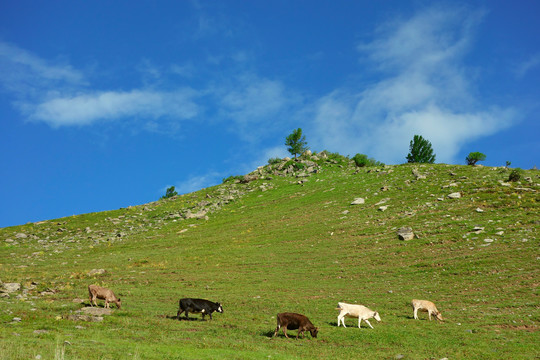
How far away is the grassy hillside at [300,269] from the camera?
1839 centimetres

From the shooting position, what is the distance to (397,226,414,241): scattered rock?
47094 mm

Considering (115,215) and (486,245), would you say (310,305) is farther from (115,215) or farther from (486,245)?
(115,215)

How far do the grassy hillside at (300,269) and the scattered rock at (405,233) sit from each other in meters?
0.98

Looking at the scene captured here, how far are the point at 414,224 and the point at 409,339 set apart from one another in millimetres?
33705

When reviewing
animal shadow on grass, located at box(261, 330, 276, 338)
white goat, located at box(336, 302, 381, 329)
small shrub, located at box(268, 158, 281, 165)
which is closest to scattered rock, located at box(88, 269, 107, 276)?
animal shadow on grass, located at box(261, 330, 276, 338)

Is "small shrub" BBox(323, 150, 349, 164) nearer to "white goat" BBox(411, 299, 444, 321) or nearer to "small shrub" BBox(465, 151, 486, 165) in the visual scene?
"small shrub" BBox(465, 151, 486, 165)

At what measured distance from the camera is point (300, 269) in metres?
41.4

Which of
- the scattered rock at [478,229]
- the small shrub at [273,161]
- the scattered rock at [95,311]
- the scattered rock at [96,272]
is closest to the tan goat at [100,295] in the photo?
the scattered rock at [95,311]

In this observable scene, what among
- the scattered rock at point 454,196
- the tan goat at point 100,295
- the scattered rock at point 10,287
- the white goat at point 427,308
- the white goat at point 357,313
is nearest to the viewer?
the white goat at point 357,313

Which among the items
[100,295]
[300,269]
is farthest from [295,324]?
[300,269]

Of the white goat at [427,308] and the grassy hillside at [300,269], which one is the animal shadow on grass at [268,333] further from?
the white goat at [427,308]

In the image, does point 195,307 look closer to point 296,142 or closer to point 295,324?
point 295,324

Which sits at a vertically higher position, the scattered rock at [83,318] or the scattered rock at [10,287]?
the scattered rock at [10,287]

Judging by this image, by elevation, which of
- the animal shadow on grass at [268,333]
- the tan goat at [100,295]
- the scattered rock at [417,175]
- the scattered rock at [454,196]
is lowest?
the animal shadow on grass at [268,333]
